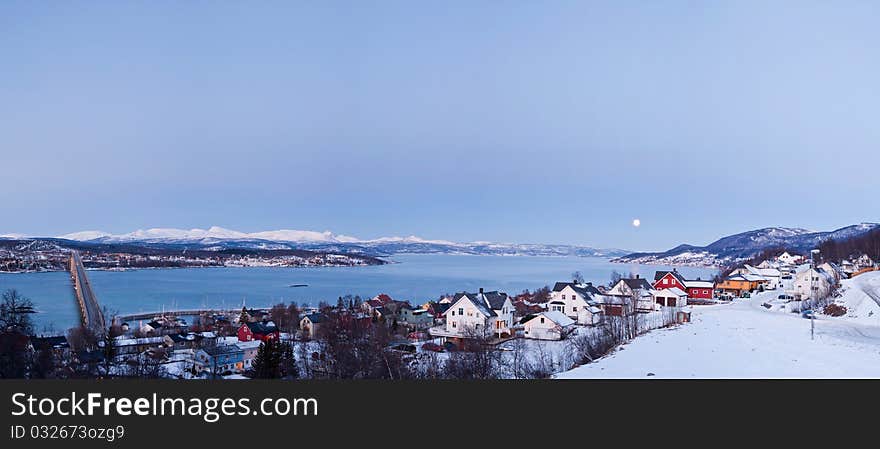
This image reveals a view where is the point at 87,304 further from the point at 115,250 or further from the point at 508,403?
the point at 115,250

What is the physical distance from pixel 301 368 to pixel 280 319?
1545cm

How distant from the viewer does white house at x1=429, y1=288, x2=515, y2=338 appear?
21.9 meters

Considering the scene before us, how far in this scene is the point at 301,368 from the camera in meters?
15.3

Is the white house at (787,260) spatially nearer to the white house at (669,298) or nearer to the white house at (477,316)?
the white house at (669,298)

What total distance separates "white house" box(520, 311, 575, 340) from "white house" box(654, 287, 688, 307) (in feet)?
21.2

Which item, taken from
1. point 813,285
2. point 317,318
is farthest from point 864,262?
point 317,318

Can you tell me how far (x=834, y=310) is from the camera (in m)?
17.2

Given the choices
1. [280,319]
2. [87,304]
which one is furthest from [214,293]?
[280,319]

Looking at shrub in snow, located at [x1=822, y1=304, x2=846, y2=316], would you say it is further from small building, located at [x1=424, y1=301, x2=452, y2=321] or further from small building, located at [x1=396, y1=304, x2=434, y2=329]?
small building, located at [x1=396, y1=304, x2=434, y2=329]

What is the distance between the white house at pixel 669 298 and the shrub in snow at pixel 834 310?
24.3 feet

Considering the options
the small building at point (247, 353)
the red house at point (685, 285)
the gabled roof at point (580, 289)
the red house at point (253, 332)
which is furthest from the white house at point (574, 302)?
the small building at point (247, 353)

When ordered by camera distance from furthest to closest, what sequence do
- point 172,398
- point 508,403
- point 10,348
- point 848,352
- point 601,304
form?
point 601,304
point 10,348
point 848,352
point 508,403
point 172,398

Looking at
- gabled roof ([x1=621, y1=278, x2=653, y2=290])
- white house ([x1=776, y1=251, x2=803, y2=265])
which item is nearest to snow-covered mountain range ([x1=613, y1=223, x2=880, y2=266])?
white house ([x1=776, y1=251, x2=803, y2=265])

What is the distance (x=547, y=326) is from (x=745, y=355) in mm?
12694
